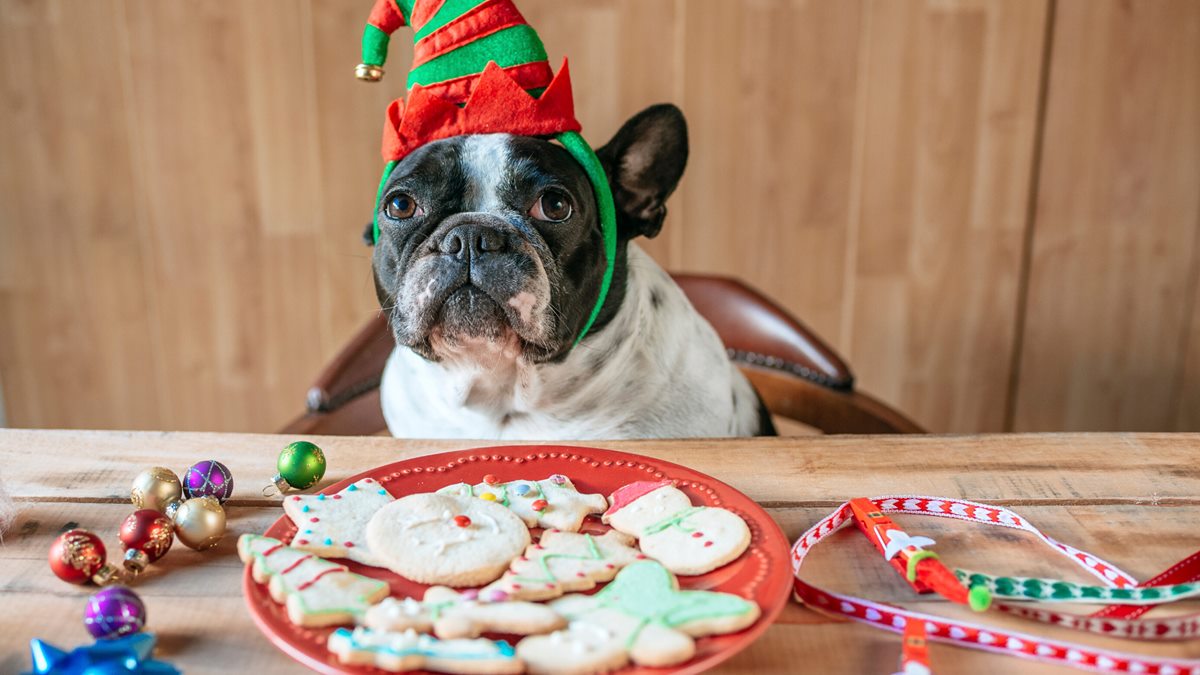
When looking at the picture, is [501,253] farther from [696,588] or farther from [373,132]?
[373,132]

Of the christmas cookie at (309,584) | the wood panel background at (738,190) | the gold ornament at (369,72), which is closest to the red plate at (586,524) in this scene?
the christmas cookie at (309,584)

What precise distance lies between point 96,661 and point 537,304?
68 centimetres

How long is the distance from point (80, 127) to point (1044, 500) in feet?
7.86

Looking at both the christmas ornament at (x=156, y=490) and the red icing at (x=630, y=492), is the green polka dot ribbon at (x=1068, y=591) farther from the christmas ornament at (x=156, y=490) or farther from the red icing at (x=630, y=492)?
the christmas ornament at (x=156, y=490)

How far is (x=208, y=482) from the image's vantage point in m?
0.89

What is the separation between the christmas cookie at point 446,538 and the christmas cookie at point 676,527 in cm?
10

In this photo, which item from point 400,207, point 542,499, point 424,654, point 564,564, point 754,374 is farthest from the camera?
point 754,374

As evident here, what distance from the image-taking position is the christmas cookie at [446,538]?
723 millimetres

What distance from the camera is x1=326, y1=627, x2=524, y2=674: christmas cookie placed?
1.98ft

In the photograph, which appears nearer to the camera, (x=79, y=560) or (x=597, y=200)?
(x=79, y=560)

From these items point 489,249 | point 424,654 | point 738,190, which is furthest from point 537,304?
point 738,190

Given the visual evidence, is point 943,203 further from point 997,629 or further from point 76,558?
point 76,558

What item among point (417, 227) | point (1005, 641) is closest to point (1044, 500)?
point (1005, 641)

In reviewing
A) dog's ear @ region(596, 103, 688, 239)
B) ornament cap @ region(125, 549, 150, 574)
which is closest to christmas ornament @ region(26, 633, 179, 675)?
ornament cap @ region(125, 549, 150, 574)
